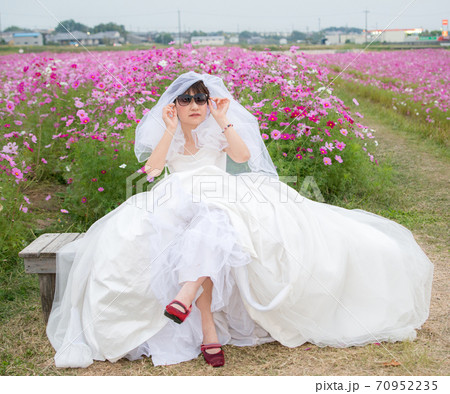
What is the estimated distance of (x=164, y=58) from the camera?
4914mm

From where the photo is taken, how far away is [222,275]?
2.19 metres

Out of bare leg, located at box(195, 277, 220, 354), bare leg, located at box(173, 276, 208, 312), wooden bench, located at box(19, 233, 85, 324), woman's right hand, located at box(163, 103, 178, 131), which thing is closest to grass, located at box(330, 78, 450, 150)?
woman's right hand, located at box(163, 103, 178, 131)

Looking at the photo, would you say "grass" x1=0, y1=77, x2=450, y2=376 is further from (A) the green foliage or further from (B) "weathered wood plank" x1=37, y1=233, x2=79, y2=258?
(B) "weathered wood plank" x1=37, y1=233, x2=79, y2=258

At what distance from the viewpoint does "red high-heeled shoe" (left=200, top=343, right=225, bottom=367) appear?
7.18 feet

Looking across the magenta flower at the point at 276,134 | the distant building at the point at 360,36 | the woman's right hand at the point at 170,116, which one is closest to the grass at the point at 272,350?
the magenta flower at the point at 276,134

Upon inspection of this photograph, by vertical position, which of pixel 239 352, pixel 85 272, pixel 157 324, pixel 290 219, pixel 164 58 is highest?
pixel 164 58

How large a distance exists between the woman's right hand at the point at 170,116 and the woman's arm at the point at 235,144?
0.75 ft

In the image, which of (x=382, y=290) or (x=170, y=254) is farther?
(x=382, y=290)

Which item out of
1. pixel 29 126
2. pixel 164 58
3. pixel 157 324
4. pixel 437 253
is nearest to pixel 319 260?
pixel 157 324

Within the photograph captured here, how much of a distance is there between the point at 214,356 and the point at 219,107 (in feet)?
4.18

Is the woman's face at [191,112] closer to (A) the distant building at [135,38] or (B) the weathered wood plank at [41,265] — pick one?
(B) the weathered wood plank at [41,265]

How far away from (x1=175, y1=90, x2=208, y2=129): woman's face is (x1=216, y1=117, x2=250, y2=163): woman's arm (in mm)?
106

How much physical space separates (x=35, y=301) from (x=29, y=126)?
2.56 metres

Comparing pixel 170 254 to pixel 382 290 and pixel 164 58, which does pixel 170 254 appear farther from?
pixel 164 58
